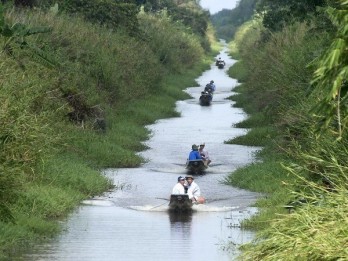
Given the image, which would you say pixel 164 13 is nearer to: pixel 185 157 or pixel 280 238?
pixel 185 157

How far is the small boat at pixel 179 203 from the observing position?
998 inches

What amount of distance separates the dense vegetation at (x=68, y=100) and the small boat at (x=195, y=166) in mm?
1688

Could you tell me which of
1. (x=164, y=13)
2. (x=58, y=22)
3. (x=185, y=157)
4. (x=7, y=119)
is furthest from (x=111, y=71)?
(x=164, y=13)

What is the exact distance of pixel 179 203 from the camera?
2538cm

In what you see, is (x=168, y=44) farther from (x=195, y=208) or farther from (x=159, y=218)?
(x=159, y=218)

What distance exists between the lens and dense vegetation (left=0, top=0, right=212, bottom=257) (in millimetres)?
16562

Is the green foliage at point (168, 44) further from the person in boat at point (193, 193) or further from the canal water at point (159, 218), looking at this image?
the person in boat at point (193, 193)

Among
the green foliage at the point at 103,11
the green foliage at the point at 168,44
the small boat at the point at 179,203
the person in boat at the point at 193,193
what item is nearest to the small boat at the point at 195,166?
the person in boat at the point at 193,193

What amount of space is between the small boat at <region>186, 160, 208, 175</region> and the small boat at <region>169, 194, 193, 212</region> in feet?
22.5

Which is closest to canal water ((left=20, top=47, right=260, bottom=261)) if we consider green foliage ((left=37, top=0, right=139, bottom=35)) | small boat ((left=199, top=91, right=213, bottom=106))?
green foliage ((left=37, top=0, right=139, bottom=35))

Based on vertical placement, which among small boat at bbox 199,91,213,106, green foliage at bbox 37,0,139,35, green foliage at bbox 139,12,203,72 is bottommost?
small boat at bbox 199,91,213,106

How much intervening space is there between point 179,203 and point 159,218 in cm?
114

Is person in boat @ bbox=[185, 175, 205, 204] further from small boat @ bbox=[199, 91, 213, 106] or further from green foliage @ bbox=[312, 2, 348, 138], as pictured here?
small boat @ bbox=[199, 91, 213, 106]

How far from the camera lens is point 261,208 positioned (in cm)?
2362
